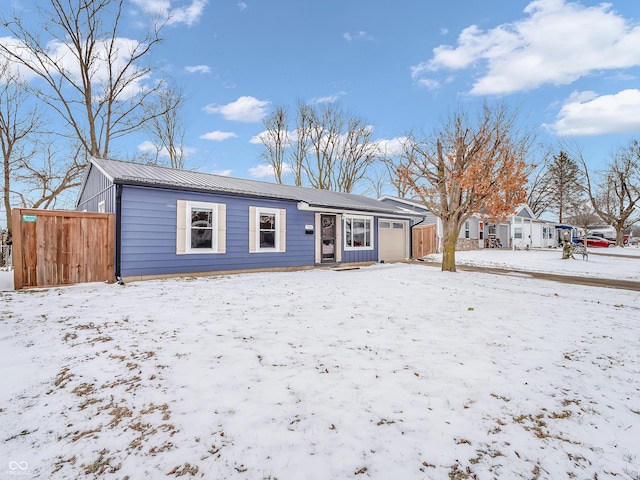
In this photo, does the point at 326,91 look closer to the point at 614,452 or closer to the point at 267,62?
the point at 267,62

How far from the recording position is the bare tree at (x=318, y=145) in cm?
2900

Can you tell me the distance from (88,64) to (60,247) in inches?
605

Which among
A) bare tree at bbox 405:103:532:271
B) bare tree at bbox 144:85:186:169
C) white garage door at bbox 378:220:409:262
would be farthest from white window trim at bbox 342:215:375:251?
bare tree at bbox 144:85:186:169

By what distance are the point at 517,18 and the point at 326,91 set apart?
16172 millimetres

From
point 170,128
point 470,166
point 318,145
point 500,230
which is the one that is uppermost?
point 318,145

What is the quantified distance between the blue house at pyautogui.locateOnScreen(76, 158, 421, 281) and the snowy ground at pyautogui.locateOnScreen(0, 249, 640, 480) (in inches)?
137

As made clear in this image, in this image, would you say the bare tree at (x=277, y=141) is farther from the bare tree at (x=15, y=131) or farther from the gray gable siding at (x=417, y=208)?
the bare tree at (x=15, y=131)

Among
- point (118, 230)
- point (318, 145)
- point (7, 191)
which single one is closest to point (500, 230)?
point (318, 145)

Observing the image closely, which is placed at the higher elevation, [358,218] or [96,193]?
[96,193]

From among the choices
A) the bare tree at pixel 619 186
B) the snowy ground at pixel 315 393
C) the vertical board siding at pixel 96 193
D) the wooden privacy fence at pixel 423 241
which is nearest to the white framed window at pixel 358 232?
the wooden privacy fence at pixel 423 241

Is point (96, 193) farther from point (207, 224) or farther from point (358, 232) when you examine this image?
point (358, 232)

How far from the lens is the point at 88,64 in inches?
679

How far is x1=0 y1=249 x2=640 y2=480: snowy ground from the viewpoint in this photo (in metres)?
1.95

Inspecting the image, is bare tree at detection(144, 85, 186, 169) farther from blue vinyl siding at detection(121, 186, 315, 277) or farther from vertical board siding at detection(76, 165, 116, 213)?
blue vinyl siding at detection(121, 186, 315, 277)
